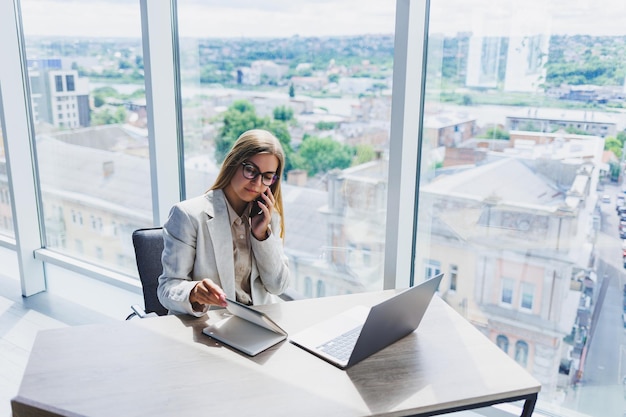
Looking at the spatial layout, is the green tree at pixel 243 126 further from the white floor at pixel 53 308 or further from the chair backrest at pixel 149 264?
the white floor at pixel 53 308

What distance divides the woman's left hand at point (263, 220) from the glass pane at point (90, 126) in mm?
1548

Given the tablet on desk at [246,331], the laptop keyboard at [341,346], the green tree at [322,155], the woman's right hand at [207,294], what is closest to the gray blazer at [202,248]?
the woman's right hand at [207,294]

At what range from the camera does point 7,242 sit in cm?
438

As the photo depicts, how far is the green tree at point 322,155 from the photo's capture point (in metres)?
2.75

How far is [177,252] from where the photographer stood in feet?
6.41

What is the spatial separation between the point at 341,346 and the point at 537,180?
3.73ft

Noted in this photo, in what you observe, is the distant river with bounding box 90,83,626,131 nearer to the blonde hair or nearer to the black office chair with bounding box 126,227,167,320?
the blonde hair

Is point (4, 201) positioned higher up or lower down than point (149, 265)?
lower down

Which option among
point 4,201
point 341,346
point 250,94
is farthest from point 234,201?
point 4,201

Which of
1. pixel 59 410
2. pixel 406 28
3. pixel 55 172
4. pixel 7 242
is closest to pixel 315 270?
pixel 406 28

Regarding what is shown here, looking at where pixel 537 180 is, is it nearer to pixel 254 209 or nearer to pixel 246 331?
pixel 254 209

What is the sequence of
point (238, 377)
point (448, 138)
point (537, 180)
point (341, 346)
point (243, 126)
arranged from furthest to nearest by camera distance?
point (243, 126)
point (448, 138)
point (537, 180)
point (341, 346)
point (238, 377)

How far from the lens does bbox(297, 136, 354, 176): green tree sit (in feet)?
9.02

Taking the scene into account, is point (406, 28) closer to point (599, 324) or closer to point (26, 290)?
point (599, 324)
